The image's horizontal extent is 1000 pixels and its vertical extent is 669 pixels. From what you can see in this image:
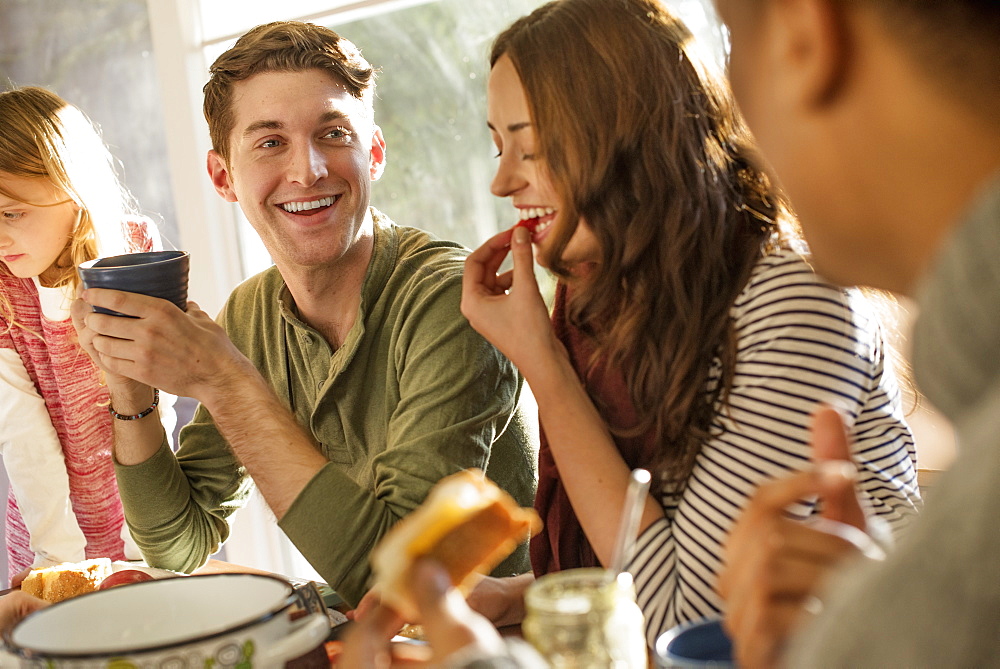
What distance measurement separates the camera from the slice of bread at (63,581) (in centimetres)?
115

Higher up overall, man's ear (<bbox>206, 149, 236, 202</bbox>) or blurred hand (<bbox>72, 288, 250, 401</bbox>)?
man's ear (<bbox>206, 149, 236, 202</bbox>)

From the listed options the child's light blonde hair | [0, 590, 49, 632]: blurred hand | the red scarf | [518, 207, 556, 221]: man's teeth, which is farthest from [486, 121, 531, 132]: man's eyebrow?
the child's light blonde hair

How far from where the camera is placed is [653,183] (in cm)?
123

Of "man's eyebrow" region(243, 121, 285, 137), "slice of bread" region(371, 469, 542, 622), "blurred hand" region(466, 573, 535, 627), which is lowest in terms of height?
"blurred hand" region(466, 573, 535, 627)

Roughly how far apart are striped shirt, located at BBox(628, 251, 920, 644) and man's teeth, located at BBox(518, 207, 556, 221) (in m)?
0.29

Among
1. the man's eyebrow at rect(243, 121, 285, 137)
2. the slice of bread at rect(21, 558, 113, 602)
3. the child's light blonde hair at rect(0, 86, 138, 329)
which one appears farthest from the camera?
the child's light blonde hair at rect(0, 86, 138, 329)

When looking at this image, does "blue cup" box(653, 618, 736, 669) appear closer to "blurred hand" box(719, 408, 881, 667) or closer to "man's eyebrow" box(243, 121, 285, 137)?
"blurred hand" box(719, 408, 881, 667)

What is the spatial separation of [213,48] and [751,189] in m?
2.24

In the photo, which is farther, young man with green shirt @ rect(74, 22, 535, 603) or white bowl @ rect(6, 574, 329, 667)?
young man with green shirt @ rect(74, 22, 535, 603)

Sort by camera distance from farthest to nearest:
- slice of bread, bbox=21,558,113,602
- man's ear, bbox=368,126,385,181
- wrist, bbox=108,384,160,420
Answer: man's ear, bbox=368,126,385,181 < wrist, bbox=108,384,160,420 < slice of bread, bbox=21,558,113,602

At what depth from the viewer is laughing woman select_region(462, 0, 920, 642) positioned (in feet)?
3.66

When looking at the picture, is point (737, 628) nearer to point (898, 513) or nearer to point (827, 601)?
Answer: point (827, 601)

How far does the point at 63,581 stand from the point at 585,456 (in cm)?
63

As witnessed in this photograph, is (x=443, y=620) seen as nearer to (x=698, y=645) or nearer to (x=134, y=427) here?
(x=698, y=645)
